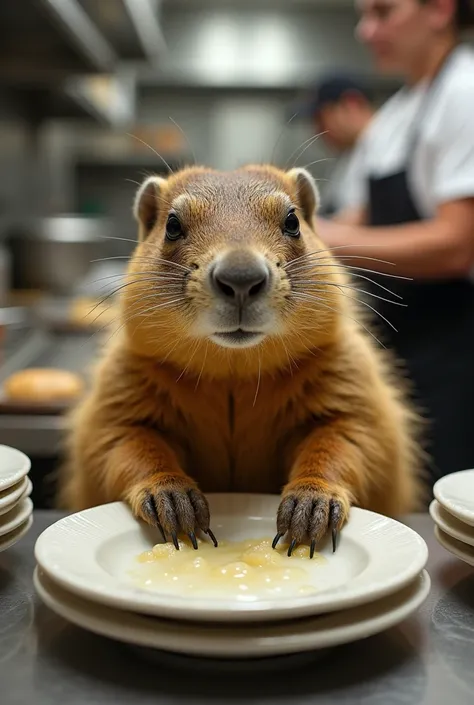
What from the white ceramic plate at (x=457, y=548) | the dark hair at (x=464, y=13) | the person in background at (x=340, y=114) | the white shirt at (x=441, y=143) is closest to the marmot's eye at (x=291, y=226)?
the white ceramic plate at (x=457, y=548)

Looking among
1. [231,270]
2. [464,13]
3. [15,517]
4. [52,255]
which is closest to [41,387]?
[15,517]

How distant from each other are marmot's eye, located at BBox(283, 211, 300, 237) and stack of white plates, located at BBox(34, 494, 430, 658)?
1.70 feet

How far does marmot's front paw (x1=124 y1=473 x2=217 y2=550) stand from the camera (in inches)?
45.3

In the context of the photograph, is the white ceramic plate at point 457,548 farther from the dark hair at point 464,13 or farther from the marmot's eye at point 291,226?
the dark hair at point 464,13

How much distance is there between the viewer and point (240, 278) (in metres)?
1.10

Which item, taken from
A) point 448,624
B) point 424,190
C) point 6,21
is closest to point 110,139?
point 6,21

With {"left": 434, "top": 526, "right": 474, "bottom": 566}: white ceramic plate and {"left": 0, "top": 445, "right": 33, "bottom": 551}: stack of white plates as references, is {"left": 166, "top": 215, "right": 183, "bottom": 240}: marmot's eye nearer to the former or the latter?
{"left": 0, "top": 445, "right": 33, "bottom": 551}: stack of white plates

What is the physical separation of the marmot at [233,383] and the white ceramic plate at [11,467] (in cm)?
16

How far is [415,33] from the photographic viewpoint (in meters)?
2.72

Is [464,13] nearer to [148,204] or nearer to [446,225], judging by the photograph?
[446,225]

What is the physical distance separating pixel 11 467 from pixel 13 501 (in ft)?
0.28

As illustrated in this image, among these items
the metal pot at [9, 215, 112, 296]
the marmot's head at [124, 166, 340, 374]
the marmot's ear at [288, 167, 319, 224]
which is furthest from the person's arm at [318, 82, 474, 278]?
the metal pot at [9, 215, 112, 296]

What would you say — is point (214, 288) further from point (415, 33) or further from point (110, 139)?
point (110, 139)

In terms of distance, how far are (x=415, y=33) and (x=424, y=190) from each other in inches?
21.7
